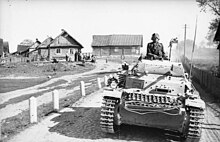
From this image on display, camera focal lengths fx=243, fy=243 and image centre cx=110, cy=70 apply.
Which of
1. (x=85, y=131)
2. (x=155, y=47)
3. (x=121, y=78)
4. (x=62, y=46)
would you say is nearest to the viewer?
(x=85, y=131)

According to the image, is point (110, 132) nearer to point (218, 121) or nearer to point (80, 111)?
point (80, 111)

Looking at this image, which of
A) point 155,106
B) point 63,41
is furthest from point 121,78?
point 63,41

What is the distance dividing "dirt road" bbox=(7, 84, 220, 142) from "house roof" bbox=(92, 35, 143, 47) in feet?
150

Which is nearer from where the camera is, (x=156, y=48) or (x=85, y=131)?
(x=85, y=131)

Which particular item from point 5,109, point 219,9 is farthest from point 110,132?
point 219,9

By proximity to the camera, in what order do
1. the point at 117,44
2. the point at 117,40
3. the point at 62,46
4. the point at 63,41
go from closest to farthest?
the point at 62,46 → the point at 63,41 → the point at 117,44 → the point at 117,40

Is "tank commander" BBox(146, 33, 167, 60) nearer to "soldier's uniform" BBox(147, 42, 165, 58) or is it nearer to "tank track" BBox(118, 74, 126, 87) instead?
"soldier's uniform" BBox(147, 42, 165, 58)

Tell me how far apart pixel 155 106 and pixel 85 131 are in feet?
8.86

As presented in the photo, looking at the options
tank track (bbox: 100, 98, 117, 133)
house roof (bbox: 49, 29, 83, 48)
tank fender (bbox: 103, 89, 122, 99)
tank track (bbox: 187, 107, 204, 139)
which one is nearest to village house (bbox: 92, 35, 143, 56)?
house roof (bbox: 49, 29, 83, 48)

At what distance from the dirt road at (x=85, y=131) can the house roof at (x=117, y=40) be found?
4563cm

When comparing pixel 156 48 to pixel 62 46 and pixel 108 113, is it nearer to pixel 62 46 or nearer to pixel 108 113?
pixel 108 113

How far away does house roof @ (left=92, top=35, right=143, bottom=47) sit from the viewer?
55.8 meters

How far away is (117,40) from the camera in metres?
57.4

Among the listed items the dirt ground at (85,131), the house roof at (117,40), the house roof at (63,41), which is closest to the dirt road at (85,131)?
the dirt ground at (85,131)
